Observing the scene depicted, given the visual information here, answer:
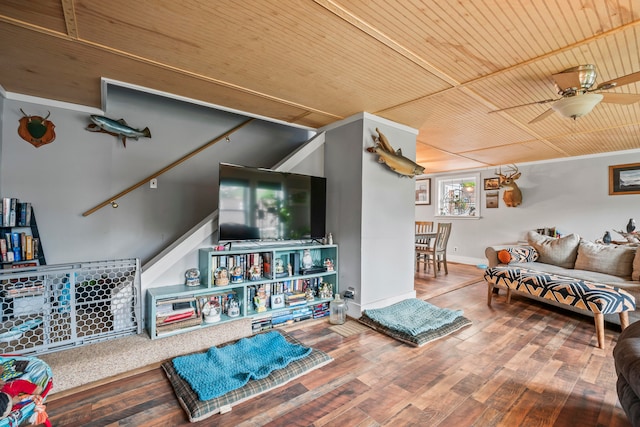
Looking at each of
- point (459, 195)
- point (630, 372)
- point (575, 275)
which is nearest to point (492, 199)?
point (459, 195)

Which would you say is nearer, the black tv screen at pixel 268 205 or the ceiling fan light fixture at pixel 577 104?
the ceiling fan light fixture at pixel 577 104

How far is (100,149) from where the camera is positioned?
3057 millimetres

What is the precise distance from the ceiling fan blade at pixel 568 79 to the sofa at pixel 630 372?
169 centimetres

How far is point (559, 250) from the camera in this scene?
151 inches

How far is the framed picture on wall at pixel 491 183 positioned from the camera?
19.3 feet

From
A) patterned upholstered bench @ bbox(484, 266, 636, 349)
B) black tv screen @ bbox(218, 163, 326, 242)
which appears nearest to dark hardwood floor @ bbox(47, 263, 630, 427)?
patterned upholstered bench @ bbox(484, 266, 636, 349)

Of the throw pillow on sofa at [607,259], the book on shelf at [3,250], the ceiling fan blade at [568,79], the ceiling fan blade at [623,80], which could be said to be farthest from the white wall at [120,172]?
the throw pillow on sofa at [607,259]

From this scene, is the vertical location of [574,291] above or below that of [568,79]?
below

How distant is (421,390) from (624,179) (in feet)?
17.0

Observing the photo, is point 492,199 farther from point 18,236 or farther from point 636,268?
point 18,236

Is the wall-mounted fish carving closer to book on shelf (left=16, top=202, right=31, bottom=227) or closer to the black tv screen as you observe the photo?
book on shelf (left=16, top=202, right=31, bottom=227)

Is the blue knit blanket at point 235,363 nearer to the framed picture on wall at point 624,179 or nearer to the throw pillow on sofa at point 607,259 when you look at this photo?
the throw pillow on sofa at point 607,259

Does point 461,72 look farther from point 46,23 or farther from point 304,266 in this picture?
point 46,23

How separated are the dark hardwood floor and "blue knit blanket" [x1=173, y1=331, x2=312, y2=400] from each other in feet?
0.49
